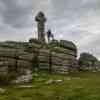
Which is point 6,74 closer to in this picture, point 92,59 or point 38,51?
point 38,51

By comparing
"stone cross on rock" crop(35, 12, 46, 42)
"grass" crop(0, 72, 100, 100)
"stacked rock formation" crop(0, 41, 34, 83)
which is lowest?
"grass" crop(0, 72, 100, 100)

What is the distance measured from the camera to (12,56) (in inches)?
1865

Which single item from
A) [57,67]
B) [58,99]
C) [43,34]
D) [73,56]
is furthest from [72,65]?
[58,99]

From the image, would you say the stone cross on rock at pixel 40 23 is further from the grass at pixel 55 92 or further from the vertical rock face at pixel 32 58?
the grass at pixel 55 92

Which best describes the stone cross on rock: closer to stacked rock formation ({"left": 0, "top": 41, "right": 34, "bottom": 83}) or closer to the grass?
stacked rock formation ({"left": 0, "top": 41, "right": 34, "bottom": 83})

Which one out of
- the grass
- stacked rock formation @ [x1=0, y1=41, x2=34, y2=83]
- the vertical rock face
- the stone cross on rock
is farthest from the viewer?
the stone cross on rock

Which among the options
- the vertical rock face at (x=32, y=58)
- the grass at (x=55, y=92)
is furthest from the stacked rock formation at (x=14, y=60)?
the grass at (x=55, y=92)

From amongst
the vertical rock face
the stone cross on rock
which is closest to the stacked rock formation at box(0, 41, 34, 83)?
the vertical rock face

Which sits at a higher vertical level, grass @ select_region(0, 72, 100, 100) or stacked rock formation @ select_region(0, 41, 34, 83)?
stacked rock formation @ select_region(0, 41, 34, 83)

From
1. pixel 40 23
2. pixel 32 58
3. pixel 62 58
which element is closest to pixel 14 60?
pixel 32 58

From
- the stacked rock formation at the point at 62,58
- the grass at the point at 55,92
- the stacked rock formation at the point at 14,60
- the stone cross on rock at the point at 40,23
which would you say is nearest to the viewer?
the grass at the point at 55,92

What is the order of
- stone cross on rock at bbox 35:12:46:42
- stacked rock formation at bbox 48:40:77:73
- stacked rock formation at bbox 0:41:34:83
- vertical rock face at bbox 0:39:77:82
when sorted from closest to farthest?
1. stacked rock formation at bbox 0:41:34:83
2. vertical rock face at bbox 0:39:77:82
3. stacked rock formation at bbox 48:40:77:73
4. stone cross on rock at bbox 35:12:46:42

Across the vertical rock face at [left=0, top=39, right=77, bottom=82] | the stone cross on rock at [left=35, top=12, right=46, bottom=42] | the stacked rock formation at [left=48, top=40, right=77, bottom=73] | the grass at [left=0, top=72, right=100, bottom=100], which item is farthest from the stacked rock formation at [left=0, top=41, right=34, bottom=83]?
the stone cross on rock at [left=35, top=12, right=46, bottom=42]

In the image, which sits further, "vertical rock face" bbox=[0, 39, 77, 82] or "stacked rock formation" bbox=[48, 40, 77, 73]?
"stacked rock formation" bbox=[48, 40, 77, 73]
